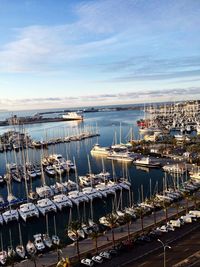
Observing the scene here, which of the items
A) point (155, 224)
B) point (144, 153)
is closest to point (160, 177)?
point (144, 153)

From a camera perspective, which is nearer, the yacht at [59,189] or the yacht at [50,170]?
the yacht at [59,189]

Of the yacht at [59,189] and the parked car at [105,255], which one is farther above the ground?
the parked car at [105,255]

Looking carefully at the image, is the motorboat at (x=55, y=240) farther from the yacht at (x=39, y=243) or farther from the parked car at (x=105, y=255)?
the parked car at (x=105, y=255)

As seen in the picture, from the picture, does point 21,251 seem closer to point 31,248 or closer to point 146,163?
point 31,248

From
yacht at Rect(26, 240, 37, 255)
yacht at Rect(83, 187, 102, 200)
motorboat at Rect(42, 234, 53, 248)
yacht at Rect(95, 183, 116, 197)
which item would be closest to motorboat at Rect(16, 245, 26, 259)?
yacht at Rect(26, 240, 37, 255)

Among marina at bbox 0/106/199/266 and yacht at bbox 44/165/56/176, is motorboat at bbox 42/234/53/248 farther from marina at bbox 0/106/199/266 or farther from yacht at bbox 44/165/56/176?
yacht at bbox 44/165/56/176

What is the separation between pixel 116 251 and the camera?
25.5 m

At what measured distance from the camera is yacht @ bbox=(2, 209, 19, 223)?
35.9m

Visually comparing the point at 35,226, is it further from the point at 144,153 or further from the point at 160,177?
the point at 144,153

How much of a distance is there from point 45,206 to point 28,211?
209 cm

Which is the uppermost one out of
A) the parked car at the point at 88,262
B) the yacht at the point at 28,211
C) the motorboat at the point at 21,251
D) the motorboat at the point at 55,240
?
the parked car at the point at 88,262

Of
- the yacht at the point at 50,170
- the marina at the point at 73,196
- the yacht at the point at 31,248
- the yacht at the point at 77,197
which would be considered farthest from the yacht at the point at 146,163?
the yacht at the point at 31,248

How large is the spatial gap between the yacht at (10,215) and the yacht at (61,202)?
4.76 m

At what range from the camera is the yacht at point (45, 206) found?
37750 millimetres
